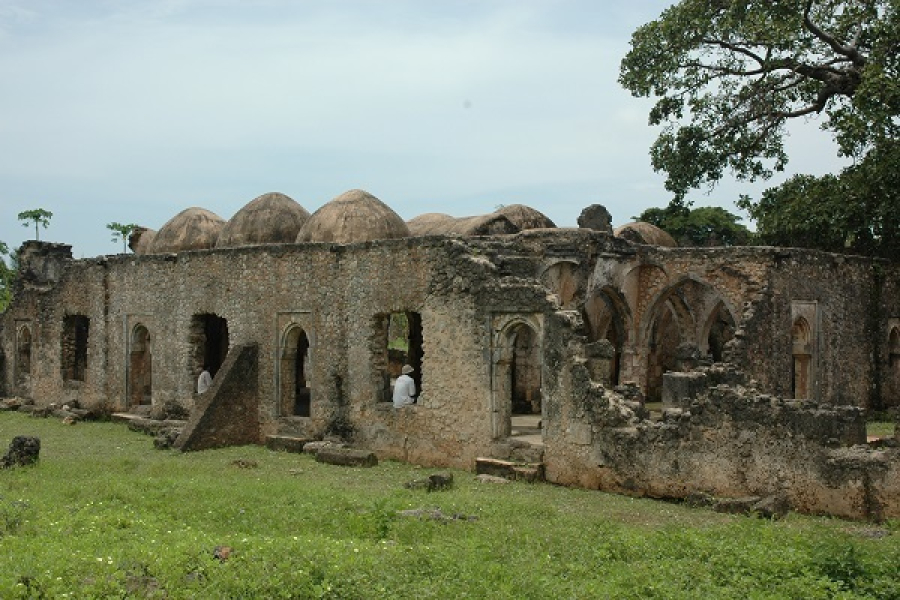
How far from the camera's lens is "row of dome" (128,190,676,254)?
18.1 metres

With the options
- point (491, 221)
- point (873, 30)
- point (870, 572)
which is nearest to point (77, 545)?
point (870, 572)

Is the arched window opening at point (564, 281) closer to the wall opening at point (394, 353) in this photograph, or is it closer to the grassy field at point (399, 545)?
the wall opening at point (394, 353)

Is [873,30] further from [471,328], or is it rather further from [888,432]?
[471,328]

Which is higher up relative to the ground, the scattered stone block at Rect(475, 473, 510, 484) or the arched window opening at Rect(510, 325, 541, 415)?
the arched window opening at Rect(510, 325, 541, 415)

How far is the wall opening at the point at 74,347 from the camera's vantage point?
79.0 feet

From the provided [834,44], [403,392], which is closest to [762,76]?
[834,44]

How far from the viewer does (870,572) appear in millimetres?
7871

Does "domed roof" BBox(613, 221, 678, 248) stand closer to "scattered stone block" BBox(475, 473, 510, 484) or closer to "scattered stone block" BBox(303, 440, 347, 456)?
"scattered stone block" BBox(303, 440, 347, 456)

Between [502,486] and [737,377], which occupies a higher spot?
[737,377]

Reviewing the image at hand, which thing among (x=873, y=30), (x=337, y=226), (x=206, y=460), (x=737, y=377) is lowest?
(x=206, y=460)

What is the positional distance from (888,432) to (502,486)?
860 centimetres

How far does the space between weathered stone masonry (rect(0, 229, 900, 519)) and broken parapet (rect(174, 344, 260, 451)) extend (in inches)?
1.8

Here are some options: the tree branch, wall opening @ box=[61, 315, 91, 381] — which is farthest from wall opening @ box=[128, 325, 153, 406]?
the tree branch

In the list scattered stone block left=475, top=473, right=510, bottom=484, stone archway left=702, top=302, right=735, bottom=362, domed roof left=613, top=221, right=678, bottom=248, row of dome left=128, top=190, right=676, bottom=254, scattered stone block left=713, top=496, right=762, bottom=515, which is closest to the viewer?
scattered stone block left=713, top=496, right=762, bottom=515
